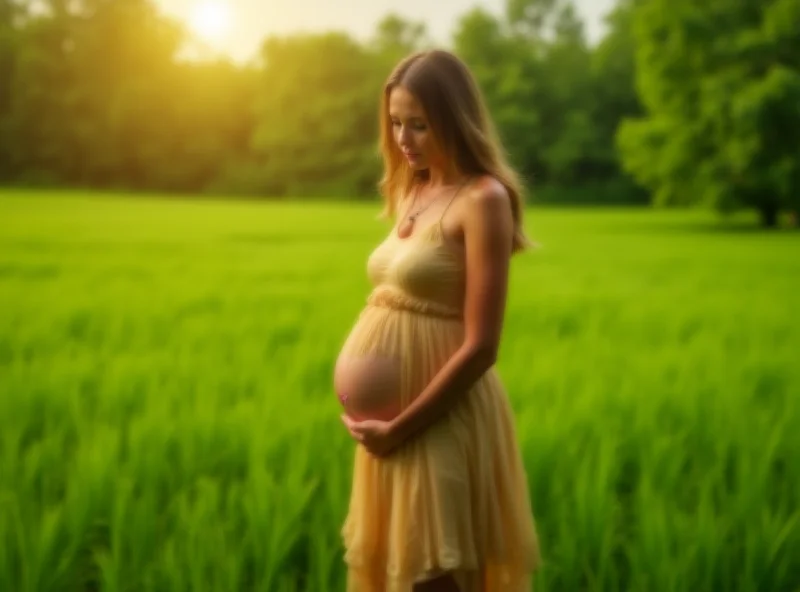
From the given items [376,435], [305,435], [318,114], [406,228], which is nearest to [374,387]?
[376,435]

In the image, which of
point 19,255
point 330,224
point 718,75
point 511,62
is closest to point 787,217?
point 718,75

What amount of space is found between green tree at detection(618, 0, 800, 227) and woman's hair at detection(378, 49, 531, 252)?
6.50 m

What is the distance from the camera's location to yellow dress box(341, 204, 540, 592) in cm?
72

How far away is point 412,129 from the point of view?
28.0 inches

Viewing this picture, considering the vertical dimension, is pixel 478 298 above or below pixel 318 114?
below

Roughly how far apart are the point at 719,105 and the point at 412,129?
25.2ft

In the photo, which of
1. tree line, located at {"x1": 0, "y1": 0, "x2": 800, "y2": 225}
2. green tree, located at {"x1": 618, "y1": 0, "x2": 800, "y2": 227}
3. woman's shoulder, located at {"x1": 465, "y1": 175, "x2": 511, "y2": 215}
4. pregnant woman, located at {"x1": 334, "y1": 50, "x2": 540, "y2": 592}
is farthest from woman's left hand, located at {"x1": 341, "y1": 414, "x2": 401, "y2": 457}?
green tree, located at {"x1": 618, "y1": 0, "x2": 800, "y2": 227}

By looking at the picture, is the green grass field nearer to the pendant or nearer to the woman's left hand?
the woman's left hand

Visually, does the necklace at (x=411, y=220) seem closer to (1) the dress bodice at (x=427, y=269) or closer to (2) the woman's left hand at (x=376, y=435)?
(1) the dress bodice at (x=427, y=269)

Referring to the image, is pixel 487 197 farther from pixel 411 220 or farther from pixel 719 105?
pixel 719 105

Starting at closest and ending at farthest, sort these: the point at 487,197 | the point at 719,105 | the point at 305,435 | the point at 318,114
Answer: the point at 487,197, the point at 305,435, the point at 719,105, the point at 318,114

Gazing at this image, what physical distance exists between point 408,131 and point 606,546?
0.72 metres

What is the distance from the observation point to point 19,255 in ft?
14.4

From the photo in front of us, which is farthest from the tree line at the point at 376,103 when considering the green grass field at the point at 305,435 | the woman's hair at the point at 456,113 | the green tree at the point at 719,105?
the woman's hair at the point at 456,113
